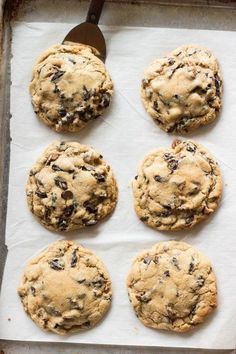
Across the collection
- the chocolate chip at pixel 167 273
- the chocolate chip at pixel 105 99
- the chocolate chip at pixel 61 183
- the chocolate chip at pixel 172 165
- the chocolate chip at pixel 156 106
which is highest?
the chocolate chip at pixel 156 106

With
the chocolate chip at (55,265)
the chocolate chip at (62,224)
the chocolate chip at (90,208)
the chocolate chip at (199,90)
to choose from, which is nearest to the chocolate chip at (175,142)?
the chocolate chip at (199,90)

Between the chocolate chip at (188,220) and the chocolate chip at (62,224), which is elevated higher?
the chocolate chip at (188,220)

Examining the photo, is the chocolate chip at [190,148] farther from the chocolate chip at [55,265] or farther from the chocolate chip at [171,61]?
the chocolate chip at [55,265]

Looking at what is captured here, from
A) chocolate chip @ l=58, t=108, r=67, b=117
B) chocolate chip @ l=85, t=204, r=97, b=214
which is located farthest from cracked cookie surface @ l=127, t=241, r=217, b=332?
chocolate chip @ l=58, t=108, r=67, b=117

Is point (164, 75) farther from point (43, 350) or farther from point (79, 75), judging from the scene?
point (43, 350)

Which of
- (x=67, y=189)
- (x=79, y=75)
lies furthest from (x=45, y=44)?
(x=67, y=189)

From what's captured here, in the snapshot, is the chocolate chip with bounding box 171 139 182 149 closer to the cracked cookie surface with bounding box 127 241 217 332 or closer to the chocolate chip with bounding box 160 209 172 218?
the chocolate chip with bounding box 160 209 172 218
